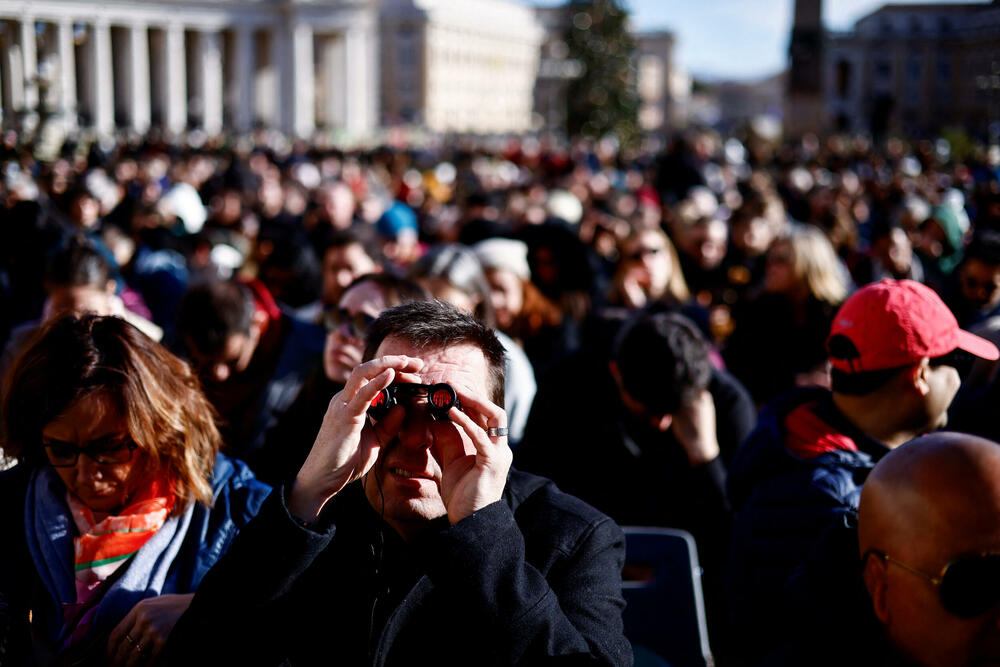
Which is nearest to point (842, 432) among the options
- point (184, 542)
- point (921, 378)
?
point (921, 378)

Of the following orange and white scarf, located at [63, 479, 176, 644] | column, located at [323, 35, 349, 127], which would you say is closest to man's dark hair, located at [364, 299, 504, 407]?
orange and white scarf, located at [63, 479, 176, 644]

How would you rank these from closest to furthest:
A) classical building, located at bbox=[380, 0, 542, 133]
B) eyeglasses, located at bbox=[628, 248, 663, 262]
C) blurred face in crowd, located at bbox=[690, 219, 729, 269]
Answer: eyeglasses, located at bbox=[628, 248, 663, 262] → blurred face in crowd, located at bbox=[690, 219, 729, 269] → classical building, located at bbox=[380, 0, 542, 133]

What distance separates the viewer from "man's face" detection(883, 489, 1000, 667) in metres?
1.77

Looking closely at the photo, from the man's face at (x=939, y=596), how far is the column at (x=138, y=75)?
6982cm

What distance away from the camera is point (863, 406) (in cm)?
294

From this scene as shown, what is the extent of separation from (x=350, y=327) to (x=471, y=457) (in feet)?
6.69

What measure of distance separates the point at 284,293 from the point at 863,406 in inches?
189

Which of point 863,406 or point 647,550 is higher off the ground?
point 863,406

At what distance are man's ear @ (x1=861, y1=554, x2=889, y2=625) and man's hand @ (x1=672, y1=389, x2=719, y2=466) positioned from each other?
6.07 feet

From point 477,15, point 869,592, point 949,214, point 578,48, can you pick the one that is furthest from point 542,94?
point 869,592

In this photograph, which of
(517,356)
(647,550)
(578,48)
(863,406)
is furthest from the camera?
(578,48)

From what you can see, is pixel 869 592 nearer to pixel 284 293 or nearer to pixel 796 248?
pixel 796 248

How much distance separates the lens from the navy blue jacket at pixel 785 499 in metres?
2.77

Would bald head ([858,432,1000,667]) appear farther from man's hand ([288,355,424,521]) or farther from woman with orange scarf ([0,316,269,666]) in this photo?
woman with orange scarf ([0,316,269,666])
